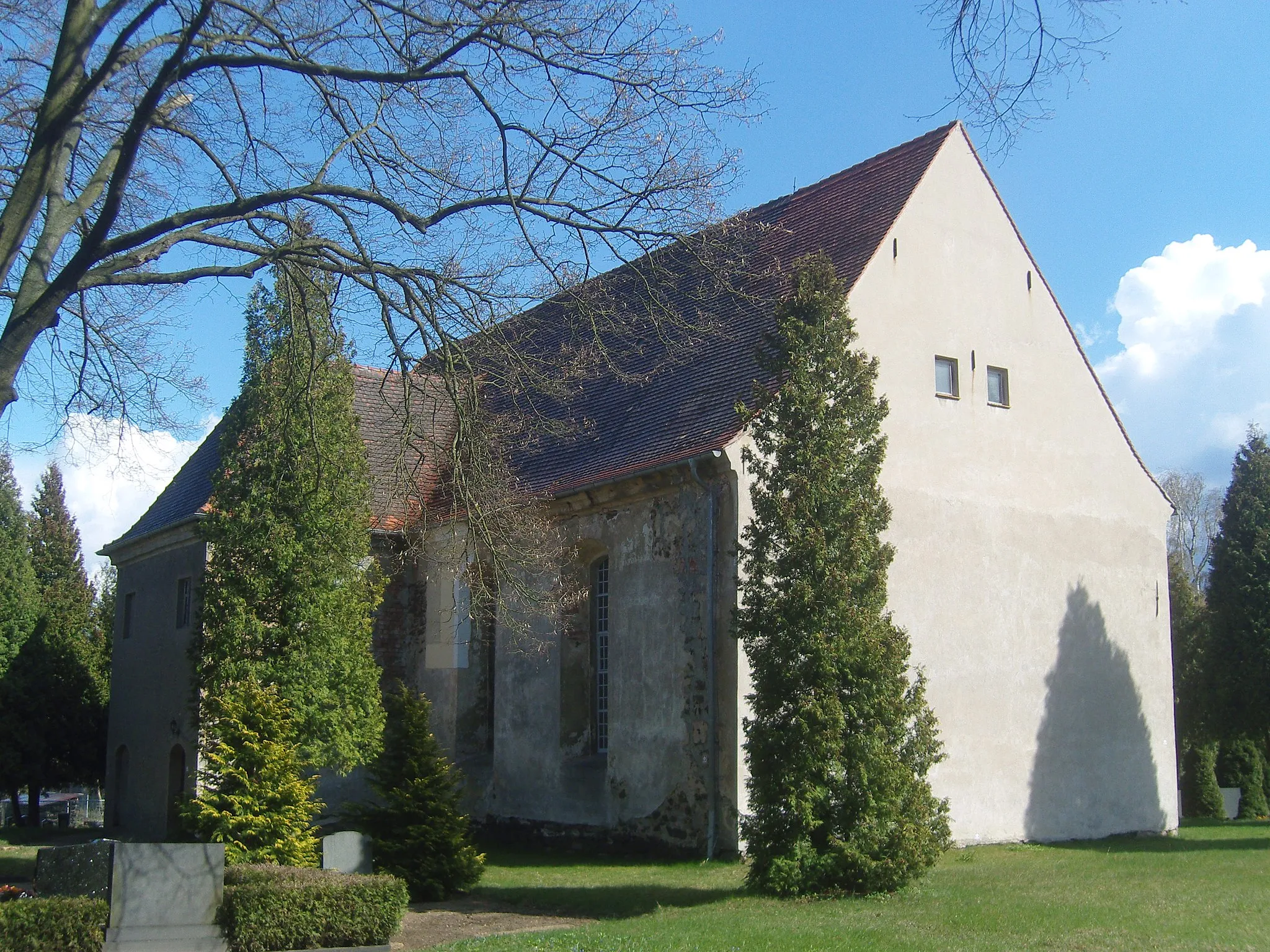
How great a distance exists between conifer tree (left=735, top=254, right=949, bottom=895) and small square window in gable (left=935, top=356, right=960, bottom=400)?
561 centimetres

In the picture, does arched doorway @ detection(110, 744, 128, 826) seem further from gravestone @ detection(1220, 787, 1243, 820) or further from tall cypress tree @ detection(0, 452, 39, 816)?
gravestone @ detection(1220, 787, 1243, 820)

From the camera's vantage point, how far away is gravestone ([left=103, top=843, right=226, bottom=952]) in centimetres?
1134

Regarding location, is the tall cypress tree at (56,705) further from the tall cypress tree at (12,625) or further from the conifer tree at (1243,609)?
the conifer tree at (1243,609)

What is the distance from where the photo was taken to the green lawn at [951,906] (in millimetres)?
10938

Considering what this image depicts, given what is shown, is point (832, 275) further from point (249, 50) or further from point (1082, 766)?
point (1082, 766)

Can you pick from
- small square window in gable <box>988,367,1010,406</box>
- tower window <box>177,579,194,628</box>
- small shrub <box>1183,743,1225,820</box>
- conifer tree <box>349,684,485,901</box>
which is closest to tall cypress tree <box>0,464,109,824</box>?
tower window <box>177,579,194,628</box>

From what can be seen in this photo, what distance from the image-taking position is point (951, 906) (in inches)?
495

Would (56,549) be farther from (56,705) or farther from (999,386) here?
(999,386)

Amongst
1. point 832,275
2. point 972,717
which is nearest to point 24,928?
point 832,275

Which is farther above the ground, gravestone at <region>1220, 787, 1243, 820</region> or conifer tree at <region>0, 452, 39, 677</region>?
conifer tree at <region>0, 452, 39, 677</region>

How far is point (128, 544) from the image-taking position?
26016 mm

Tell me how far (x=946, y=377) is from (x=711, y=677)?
671cm

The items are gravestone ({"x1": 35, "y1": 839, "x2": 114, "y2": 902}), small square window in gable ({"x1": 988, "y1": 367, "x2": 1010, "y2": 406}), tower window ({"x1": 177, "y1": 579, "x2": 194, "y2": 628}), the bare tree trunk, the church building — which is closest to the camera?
gravestone ({"x1": 35, "y1": 839, "x2": 114, "y2": 902})

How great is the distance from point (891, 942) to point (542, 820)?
10029 millimetres
